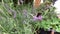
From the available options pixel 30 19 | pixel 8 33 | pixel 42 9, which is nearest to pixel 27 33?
pixel 8 33

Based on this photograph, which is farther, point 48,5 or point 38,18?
point 48,5

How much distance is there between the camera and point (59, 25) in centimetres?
282

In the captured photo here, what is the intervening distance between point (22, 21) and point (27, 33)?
8.8 inches

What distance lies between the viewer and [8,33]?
7.50 ft

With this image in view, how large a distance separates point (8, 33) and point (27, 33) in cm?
21

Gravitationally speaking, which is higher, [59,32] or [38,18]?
[38,18]

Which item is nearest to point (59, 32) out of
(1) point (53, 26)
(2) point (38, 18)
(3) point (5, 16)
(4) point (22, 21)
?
(1) point (53, 26)

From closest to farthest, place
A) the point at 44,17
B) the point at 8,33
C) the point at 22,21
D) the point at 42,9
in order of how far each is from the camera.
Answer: the point at 8,33 < the point at 22,21 < the point at 44,17 < the point at 42,9

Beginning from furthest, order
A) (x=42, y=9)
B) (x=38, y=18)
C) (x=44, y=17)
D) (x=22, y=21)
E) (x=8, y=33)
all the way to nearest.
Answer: (x=42, y=9) < (x=44, y=17) < (x=38, y=18) < (x=22, y=21) < (x=8, y=33)

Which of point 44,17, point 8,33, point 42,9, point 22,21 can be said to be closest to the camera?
point 8,33

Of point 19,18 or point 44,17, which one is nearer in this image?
point 19,18

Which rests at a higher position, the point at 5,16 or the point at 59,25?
the point at 5,16

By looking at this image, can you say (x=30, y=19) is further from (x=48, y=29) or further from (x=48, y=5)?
(x=48, y=5)

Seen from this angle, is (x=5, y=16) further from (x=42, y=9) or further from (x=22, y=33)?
(x=42, y=9)
